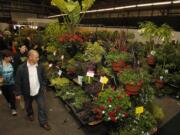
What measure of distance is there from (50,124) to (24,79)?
1.10 metres

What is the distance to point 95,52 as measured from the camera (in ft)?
14.2

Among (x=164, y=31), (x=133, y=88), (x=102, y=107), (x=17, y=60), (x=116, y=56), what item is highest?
(x=164, y=31)

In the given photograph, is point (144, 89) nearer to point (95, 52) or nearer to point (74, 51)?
point (95, 52)

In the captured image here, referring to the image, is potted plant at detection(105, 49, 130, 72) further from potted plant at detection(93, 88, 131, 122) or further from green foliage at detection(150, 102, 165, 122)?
potted plant at detection(93, 88, 131, 122)

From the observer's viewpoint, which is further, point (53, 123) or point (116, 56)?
point (116, 56)

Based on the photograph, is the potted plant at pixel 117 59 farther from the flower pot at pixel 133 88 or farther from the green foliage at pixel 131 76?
the flower pot at pixel 133 88

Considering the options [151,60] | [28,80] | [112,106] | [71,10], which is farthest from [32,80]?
[151,60]

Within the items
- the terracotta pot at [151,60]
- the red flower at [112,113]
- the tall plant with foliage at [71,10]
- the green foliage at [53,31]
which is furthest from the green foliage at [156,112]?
the green foliage at [53,31]

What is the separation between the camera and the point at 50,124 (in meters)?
3.71

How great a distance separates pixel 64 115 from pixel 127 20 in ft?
35.3

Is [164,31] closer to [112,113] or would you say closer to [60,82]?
[60,82]

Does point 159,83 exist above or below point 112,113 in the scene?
below

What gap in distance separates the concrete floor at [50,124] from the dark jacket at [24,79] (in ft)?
2.33

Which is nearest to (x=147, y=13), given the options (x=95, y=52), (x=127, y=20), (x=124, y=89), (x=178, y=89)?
(x=127, y=20)
